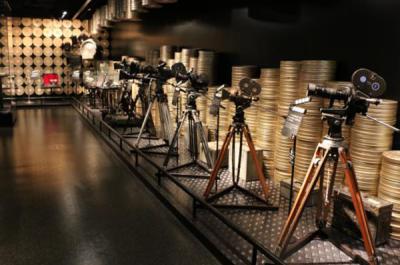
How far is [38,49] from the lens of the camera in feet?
41.9

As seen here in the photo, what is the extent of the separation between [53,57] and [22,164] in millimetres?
8833

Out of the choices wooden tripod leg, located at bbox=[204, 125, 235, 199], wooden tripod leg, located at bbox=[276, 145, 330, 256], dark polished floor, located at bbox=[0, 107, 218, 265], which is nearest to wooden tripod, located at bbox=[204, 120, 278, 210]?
wooden tripod leg, located at bbox=[204, 125, 235, 199]

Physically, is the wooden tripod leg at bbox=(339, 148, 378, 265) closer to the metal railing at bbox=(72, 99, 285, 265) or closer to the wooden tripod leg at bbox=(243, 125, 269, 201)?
the metal railing at bbox=(72, 99, 285, 265)

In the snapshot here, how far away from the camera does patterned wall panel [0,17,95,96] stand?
12.4 metres

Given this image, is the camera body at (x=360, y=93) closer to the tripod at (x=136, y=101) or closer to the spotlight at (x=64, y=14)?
the tripod at (x=136, y=101)

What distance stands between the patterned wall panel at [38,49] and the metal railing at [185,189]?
1.91m

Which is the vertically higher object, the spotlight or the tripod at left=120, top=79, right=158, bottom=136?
the spotlight

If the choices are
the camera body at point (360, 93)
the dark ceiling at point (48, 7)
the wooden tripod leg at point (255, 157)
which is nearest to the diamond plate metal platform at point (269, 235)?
the wooden tripod leg at point (255, 157)

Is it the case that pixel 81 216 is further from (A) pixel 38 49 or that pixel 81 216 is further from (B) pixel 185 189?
(A) pixel 38 49

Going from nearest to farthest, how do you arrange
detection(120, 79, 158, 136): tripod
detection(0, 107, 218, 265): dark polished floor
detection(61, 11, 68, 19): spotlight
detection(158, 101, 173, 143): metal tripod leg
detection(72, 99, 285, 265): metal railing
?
detection(72, 99, 285, 265): metal railing, detection(0, 107, 218, 265): dark polished floor, detection(158, 101, 173, 143): metal tripod leg, detection(120, 79, 158, 136): tripod, detection(61, 11, 68, 19): spotlight

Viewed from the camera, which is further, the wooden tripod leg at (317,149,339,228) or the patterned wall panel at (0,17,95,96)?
the patterned wall panel at (0,17,95,96)

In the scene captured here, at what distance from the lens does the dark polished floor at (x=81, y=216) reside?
2.78m

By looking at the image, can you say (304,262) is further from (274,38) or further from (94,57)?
(94,57)

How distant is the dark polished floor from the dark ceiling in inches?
224
